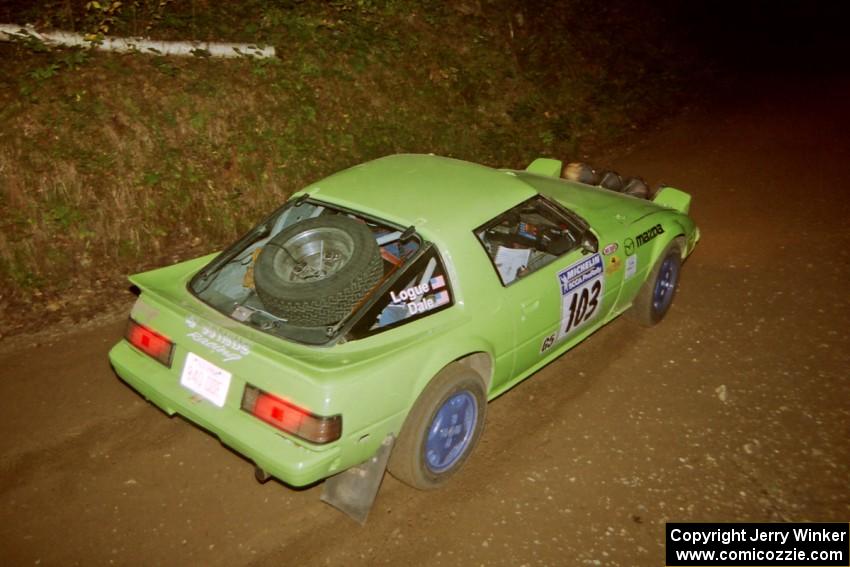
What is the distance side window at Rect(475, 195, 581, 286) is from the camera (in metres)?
4.11

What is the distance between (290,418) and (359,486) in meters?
0.65

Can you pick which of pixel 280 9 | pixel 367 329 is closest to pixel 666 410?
pixel 367 329

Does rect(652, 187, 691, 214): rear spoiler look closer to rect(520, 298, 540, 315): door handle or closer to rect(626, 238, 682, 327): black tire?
rect(626, 238, 682, 327): black tire

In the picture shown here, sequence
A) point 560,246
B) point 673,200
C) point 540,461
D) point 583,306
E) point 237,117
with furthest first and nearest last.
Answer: point 237,117 → point 673,200 → point 583,306 → point 560,246 → point 540,461

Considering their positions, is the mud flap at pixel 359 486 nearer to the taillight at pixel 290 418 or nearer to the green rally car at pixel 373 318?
the green rally car at pixel 373 318

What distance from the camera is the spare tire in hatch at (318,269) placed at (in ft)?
10.8

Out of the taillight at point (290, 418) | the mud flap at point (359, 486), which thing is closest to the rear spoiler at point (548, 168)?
the mud flap at point (359, 486)

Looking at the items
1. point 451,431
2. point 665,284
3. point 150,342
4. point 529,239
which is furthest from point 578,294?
point 150,342

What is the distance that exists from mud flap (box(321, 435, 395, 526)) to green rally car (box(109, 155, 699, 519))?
2cm

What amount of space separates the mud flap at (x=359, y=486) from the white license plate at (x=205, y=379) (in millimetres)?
782

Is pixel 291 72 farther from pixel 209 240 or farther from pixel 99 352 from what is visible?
pixel 99 352

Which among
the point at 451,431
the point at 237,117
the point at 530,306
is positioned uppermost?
the point at 530,306

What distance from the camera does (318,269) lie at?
3.69 metres

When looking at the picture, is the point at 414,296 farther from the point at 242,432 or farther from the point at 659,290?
the point at 659,290
